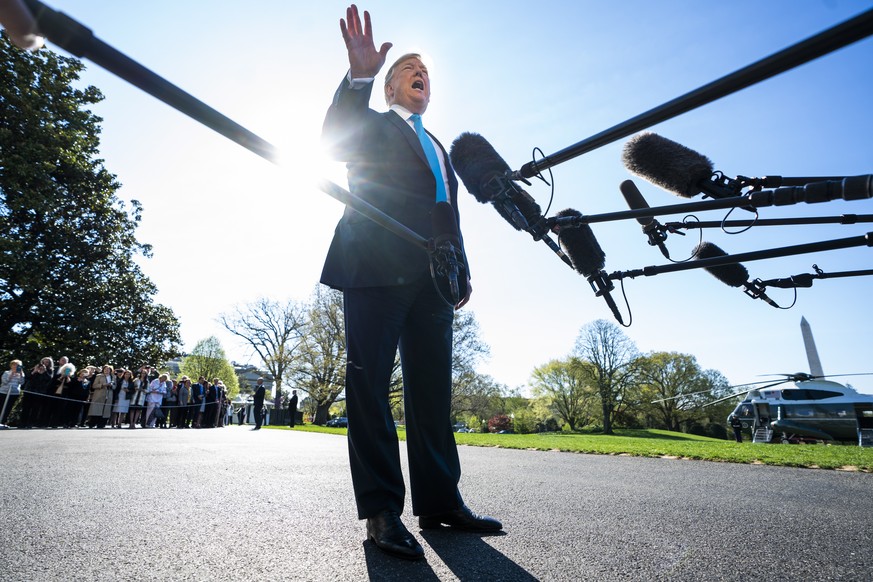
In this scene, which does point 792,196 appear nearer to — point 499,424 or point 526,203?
point 526,203

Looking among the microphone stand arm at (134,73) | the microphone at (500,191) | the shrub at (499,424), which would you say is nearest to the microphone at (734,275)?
the microphone at (500,191)

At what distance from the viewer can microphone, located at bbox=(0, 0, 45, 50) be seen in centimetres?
98

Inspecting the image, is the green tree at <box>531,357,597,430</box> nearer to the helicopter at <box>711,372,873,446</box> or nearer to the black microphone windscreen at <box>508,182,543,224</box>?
the helicopter at <box>711,372,873,446</box>

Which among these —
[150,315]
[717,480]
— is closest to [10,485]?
[717,480]

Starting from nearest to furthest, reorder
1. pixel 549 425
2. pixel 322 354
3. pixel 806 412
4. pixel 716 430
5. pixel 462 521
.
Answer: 1. pixel 462 521
2. pixel 806 412
3. pixel 322 354
4. pixel 716 430
5. pixel 549 425

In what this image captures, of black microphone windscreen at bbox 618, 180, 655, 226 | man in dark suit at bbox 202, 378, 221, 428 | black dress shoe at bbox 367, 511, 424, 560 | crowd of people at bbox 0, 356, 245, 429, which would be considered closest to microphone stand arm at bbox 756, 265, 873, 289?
black microphone windscreen at bbox 618, 180, 655, 226

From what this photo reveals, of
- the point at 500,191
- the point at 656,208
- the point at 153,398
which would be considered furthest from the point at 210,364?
the point at 656,208

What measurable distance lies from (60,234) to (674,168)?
24.0 meters

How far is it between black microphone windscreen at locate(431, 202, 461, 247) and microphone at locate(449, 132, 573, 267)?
2.11ft

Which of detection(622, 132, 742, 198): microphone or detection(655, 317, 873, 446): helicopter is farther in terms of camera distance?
detection(655, 317, 873, 446): helicopter

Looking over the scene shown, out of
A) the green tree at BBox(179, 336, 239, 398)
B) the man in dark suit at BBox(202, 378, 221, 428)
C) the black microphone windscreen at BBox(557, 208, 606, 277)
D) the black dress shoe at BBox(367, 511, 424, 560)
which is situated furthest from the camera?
the green tree at BBox(179, 336, 239, 398)

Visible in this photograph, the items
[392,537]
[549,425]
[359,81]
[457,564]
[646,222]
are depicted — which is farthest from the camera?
[549,425]

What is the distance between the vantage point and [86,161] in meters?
20.3

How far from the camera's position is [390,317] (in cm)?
232
